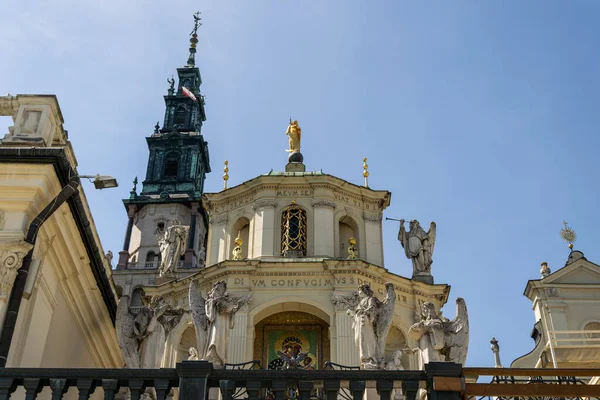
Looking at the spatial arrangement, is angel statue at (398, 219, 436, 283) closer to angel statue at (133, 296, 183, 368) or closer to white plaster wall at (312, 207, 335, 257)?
white plaster wall at (312, 207, 335, 257)

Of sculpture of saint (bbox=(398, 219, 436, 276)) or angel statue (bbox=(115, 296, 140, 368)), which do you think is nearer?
angel statue (bbox=(115, 296, 140, 368))

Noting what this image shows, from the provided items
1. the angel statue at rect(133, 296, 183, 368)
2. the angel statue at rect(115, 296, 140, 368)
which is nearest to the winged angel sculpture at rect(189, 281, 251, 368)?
the angel statue at rect(133, 296, 183, 368)

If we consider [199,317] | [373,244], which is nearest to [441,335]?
[199,317]

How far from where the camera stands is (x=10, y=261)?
52.6ft

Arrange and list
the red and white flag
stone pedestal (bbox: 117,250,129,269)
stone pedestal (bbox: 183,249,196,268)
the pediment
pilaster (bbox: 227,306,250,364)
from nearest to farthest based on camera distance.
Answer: pilaster (bbox: 227,306,250,364)
the pediment
stone pedestal (bbox: 183,249,196,268)
stone pedestal (bbox: 117,250,129,269)
the red and white flag

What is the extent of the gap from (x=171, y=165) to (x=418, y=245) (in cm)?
4297

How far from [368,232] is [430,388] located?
22.0 metres

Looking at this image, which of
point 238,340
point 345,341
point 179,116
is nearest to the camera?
Answer: point 345,341

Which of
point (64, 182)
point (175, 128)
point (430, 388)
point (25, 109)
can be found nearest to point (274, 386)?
point (430, 388)

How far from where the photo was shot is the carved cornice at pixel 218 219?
34.3 meters

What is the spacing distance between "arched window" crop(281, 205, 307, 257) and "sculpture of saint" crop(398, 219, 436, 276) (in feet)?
13.8

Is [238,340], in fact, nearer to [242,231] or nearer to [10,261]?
[242,231]

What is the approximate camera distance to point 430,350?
1605cm

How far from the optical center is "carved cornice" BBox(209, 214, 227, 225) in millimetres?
34281
